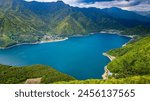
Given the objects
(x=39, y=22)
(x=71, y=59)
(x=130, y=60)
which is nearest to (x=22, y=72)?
(x=71, y=59)

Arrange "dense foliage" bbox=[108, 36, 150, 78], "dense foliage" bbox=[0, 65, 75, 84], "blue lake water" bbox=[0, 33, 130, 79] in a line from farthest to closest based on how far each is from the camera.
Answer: "dense foliage" bbox=[108, 36, 150, 78] → "blue lake water" bbox=[0, 33, 130, 79] → "dense foliage" bbox=[0, 65, 75, 84]

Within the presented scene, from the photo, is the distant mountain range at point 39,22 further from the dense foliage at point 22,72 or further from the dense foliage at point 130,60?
the dense foliage at point 22,72

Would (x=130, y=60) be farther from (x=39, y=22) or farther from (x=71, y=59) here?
(x=39, y=22)

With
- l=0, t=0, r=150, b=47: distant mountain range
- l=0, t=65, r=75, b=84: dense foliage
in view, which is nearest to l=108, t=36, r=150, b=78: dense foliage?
l=0, t=0, r=150, b=47: distant mountain range

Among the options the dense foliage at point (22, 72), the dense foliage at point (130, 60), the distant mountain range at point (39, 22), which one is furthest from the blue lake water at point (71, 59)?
the distant mountain range at point (39, 22)

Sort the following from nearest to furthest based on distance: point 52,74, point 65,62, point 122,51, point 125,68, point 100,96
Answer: point 100,96 < point 52,74 < point 65,62 < point 125,68 < point 122,51

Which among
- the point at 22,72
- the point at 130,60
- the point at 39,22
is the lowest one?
the point at 130,60

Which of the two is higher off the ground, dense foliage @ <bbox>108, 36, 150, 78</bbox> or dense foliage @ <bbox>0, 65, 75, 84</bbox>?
dense foliage @ <bbox>0, 65, 75, 84</bbox>

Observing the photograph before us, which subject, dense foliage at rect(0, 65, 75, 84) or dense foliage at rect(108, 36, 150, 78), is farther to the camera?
dense foliage at rect(108, 36, 150, 78)

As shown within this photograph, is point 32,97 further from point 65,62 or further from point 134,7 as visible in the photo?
point 65,62

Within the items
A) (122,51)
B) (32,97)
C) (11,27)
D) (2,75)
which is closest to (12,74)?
(2,75)

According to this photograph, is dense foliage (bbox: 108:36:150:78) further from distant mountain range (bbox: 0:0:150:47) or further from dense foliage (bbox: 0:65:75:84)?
dense foliage (bbox: 0:65:75:84)
